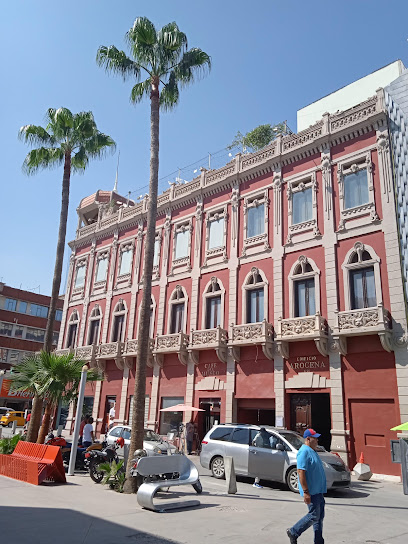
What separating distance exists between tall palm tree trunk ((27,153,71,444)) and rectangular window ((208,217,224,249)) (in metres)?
9.11

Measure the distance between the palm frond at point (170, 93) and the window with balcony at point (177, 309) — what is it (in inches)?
499

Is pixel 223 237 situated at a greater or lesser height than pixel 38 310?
lesser

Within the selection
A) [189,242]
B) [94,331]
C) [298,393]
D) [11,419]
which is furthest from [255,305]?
[11,419]

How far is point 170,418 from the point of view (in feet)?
86.4

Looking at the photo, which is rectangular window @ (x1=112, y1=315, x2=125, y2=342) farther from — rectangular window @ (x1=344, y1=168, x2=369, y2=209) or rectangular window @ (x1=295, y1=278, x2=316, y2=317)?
rectangular window @ (x1=344, y1=168, x2=369, y2=209)

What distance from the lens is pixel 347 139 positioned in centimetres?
2228

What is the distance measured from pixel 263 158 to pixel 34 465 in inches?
775

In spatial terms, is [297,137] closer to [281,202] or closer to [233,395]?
[281,202]

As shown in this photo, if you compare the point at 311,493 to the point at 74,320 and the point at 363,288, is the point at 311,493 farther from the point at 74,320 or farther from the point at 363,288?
the point at 74,320

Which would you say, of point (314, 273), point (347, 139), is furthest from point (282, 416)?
point (347, 139)

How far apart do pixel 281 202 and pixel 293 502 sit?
1608cm

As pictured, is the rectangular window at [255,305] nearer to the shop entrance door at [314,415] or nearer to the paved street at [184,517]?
the shop entrance door at [314,415]

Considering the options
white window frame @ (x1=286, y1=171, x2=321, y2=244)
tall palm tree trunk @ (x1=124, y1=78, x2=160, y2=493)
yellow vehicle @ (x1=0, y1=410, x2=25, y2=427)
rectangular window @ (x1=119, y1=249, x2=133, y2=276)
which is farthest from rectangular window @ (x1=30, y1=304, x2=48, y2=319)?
tall palm tree trunk @ (x1=124, y1=78, x2=160, y2=493)

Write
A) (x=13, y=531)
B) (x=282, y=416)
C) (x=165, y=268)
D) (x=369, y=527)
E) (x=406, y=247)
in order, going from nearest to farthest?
(x=13, y=531) → (x=369, y=527) → (x=406, y=247) → (x=282, y=416) → (x=165, y=268)
